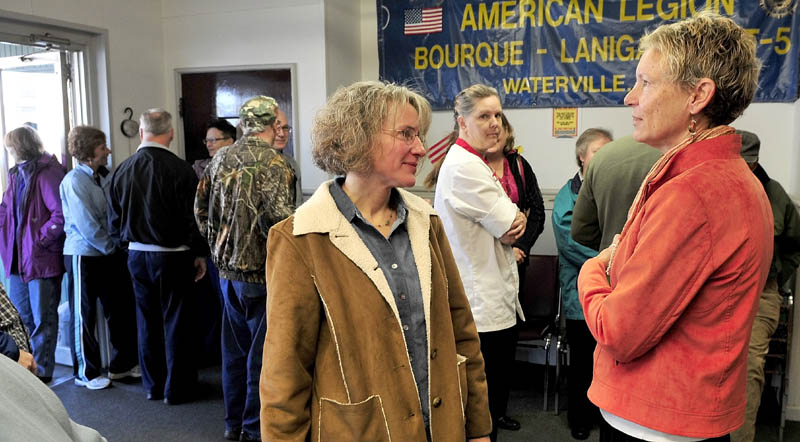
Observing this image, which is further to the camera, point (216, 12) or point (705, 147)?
point (216, 12)

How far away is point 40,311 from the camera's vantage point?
4.00 m

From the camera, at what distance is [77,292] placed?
406 cm

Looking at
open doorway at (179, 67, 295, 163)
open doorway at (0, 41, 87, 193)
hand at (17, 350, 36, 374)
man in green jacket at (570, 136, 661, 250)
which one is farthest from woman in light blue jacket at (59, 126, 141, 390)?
man in green jacket at (570, 136, 661, 250)

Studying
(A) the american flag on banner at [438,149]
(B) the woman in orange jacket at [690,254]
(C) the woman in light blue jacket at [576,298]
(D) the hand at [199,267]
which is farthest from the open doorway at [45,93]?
(B) the woman in orange jacket at [690,254]

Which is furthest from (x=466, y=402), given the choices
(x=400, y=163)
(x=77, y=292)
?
(x=77, y=292)

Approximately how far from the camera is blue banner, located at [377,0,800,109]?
3.77 m

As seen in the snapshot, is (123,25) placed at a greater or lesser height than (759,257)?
greater

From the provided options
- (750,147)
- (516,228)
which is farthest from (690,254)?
(750,147)

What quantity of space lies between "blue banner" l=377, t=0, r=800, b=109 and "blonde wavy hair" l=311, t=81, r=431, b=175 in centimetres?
252

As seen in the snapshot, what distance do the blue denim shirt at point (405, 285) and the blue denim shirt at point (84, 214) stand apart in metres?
2.93

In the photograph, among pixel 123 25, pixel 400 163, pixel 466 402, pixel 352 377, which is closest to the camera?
pixel 352 377

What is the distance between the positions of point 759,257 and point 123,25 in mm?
4574

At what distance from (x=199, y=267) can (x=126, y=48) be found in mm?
1905

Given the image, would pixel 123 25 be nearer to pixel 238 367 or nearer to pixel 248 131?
pixel 248 131
